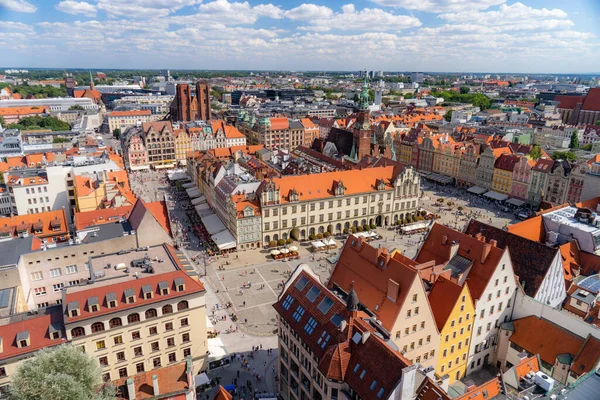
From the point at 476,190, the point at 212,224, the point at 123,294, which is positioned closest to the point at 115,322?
the point at 123,294

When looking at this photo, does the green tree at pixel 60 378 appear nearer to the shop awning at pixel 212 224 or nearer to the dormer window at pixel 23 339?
the dormer window at pixel 23 339

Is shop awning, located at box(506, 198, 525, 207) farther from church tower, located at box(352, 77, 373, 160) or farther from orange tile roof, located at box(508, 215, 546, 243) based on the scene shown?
orange tile roof, located at box(508, 215, 546, 243)

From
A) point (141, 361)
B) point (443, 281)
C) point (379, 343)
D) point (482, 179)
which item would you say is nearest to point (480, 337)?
point (443, 281)

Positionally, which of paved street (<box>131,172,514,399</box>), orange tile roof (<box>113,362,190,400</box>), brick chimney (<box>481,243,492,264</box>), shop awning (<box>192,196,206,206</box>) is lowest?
paved street (<box>131,172,514,399</box>)

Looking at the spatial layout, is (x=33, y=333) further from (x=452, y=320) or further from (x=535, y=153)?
(x=535, y=153)

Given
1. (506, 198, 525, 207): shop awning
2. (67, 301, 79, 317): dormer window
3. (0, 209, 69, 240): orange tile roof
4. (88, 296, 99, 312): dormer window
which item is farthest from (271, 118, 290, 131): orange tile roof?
(67, 301, 79, 317): dormer window

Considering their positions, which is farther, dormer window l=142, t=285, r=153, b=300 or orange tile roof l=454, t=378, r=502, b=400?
dormer window l=142, t=285, r=153, b=300

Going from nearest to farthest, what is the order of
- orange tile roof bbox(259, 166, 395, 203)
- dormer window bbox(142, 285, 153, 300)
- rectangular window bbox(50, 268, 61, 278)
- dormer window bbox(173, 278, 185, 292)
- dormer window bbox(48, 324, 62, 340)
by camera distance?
dormer window bbox(48, 324, 62, 340) < dormer window bbox(142, 285, 153, 300) < dormer window bbox(173, 278, 185, 292) < rectangular window bbox(50, 268, 61, 278) < orange tile roof bbox(259, 166, 395, 203)
